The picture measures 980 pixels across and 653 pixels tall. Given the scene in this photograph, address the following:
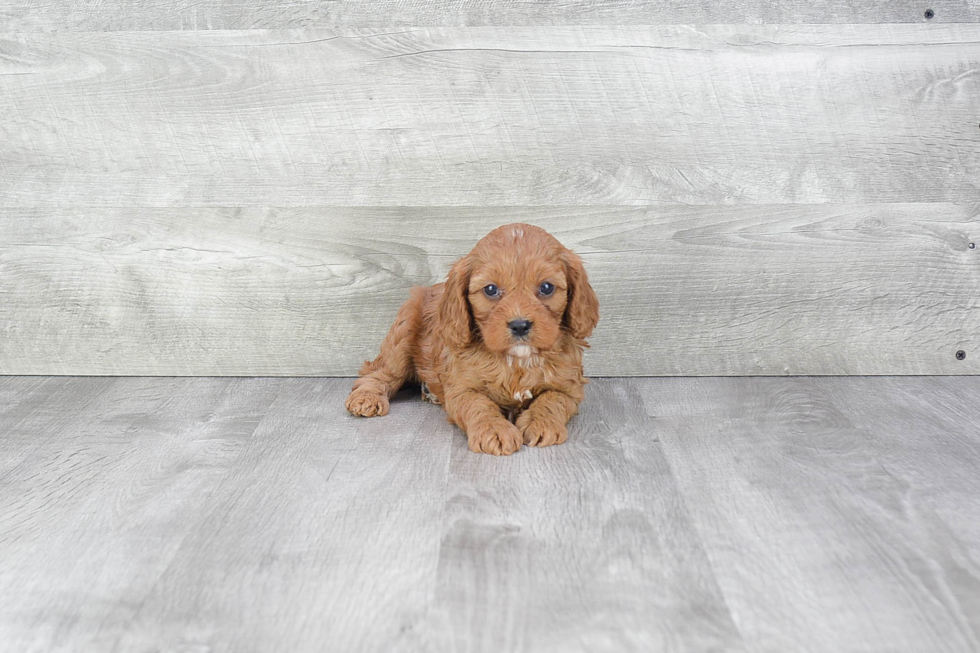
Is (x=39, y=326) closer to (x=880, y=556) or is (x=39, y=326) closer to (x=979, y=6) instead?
(x=880, y=556)

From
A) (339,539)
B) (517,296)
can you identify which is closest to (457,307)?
(517,296)

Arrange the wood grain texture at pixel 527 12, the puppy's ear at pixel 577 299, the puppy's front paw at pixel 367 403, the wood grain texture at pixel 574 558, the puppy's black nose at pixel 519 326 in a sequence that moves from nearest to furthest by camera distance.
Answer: the wood grain texture at pixel 574 558, the puppy's black nose at pixel 519 326, the puppy's ear at pixel 577 299, the puppy's front paw at pixel 367 403, the wood grain texture at pixel 527 12

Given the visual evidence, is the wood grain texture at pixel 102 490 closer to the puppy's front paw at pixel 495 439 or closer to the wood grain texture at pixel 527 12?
the puppy's front paw at pixel 495 439

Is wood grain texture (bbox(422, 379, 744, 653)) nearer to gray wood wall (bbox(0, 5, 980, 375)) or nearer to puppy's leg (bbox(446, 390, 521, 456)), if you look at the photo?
puppy's leg (bbox(446, 390, 521, 456))

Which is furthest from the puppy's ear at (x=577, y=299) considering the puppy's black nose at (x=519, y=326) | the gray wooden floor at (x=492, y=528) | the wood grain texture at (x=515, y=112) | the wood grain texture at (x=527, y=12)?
the wood grain texture at (x=527, y=12)

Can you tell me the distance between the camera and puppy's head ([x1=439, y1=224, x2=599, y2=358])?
2041 mm

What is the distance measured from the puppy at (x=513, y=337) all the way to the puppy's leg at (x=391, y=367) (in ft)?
0.45

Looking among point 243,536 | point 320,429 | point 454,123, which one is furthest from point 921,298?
point 243,536

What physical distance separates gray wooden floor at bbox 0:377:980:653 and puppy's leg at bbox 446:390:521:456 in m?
0.04

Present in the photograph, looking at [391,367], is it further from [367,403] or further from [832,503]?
[832,503]

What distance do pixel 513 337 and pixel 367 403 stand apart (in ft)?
1.76

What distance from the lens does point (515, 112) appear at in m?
Result: 2.56

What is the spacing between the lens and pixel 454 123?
2.57m

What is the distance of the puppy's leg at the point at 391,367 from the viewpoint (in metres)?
2.36
